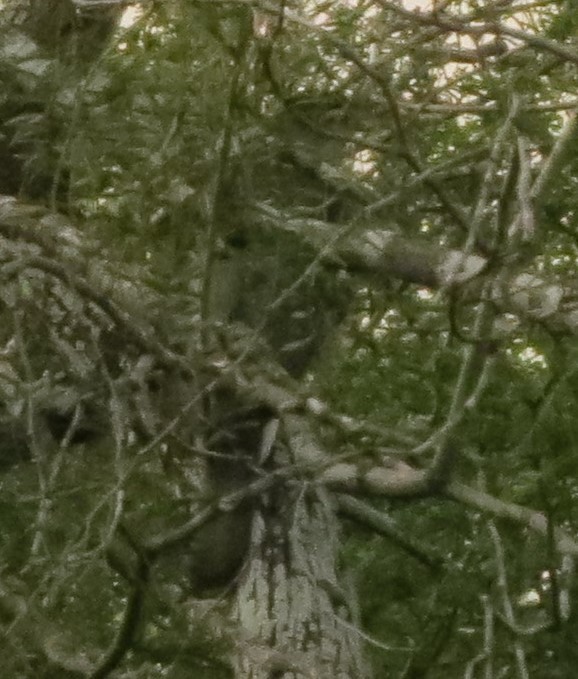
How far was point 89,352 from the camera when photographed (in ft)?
10.3

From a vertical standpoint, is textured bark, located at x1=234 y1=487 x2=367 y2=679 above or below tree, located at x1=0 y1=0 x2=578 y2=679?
below

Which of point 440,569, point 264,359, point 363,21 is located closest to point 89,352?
point 264,359

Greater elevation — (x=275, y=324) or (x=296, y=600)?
(x=275, y=324)

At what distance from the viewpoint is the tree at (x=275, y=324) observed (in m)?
2.69

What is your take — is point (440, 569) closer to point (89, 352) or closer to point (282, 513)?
point (282, 513)

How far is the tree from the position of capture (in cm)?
269

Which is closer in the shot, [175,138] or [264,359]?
[175,138]

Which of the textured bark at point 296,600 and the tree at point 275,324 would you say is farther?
the textured bark at point 296,600

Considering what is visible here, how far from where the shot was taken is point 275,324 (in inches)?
149

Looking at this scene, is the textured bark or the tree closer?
the tree

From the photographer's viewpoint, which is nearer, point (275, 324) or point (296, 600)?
point (296, 600)

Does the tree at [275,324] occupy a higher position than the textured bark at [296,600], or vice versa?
the tree at [275,324]

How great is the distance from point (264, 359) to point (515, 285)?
2.88ft

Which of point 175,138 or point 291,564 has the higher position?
point 175,138
